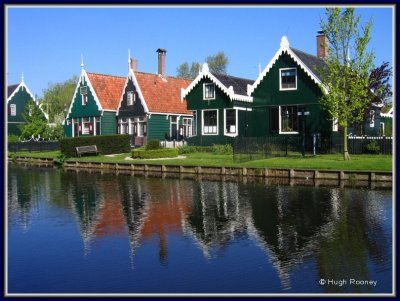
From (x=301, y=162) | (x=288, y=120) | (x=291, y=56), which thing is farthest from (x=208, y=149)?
(x=301, y=162)

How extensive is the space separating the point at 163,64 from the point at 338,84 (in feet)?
91.8

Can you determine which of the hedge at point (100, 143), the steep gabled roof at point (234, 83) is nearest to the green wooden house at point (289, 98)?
the steep gabled roof at point (234, 83)

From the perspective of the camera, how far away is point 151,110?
159ft

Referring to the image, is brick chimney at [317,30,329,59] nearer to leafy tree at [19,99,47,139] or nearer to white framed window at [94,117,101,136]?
white framed window at [94,117,101,136]

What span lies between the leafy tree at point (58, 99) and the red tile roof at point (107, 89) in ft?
66.8

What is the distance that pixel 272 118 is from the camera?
38.5 meters

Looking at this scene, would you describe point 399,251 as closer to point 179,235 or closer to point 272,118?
point 179,235

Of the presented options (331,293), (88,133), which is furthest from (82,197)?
(88,133)

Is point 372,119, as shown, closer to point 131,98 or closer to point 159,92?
point 159,92

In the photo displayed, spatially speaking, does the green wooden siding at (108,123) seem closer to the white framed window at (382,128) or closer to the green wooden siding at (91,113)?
the green wooden siding at (91,113)

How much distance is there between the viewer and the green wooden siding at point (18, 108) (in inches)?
2712

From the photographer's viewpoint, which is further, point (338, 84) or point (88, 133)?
point (88, 133)

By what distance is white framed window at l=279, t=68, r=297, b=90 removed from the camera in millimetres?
36875

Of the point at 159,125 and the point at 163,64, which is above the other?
the point at 163,64
